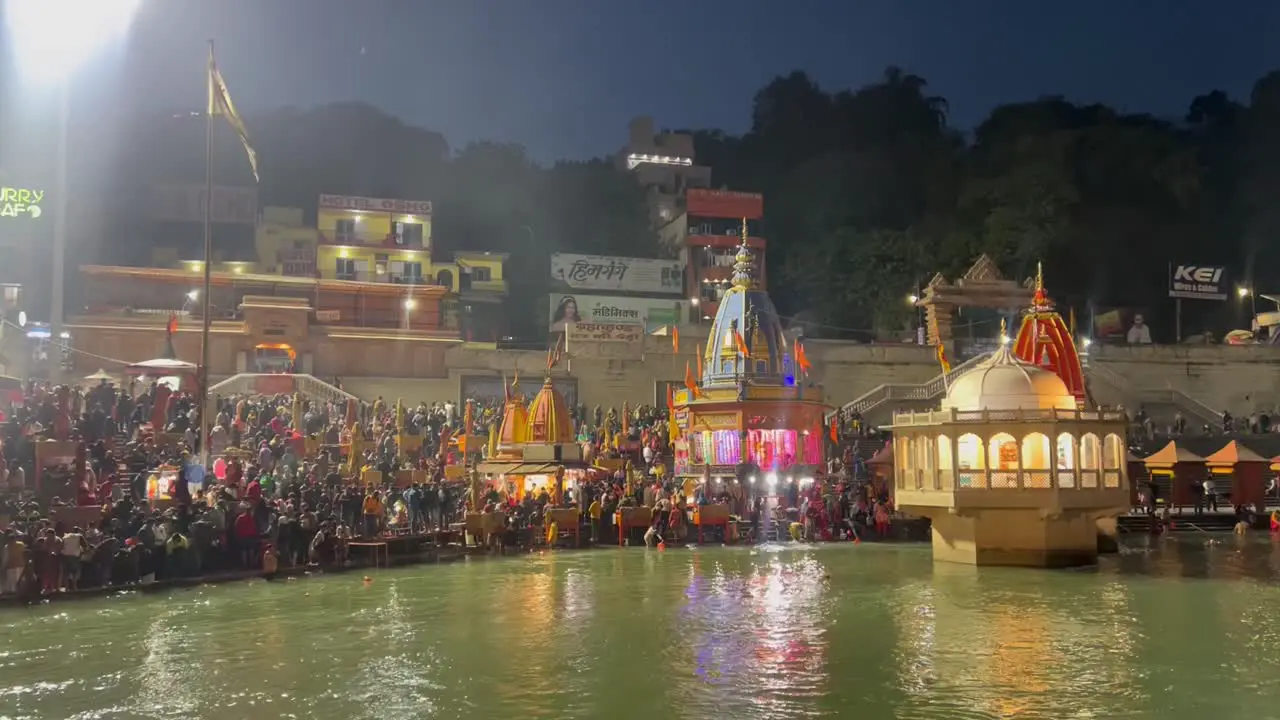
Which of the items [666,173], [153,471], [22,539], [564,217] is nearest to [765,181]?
[666,173]

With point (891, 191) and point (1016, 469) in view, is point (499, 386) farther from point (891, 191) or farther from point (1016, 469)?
point (891, 191)

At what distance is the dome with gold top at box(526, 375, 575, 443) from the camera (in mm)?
32250

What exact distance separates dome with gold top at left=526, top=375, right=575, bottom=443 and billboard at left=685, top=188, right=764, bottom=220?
3757cm

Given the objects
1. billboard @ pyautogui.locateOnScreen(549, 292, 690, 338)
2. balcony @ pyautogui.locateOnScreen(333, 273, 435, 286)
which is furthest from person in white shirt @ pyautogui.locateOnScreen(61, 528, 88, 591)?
billboard @ pyautogui.locateOnScreen(549, 292, 690, 338)

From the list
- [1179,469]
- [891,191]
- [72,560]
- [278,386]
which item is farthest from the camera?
[891,191]

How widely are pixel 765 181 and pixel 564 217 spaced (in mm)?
16867

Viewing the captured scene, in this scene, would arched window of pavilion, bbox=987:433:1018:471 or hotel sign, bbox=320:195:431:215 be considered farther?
hotel sign, bbox=320:195:431:215

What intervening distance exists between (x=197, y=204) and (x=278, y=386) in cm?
2064

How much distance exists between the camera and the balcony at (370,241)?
189ft

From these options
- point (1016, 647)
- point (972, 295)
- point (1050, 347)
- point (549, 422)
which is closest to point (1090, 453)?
point (1050, 347)

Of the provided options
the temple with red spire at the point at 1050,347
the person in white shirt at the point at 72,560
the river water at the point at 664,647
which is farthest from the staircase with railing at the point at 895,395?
the person in white shirt at the point at 72,560

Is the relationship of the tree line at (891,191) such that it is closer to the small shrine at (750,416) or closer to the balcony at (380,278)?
the balcony at (380,278)

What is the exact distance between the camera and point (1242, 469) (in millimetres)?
35281

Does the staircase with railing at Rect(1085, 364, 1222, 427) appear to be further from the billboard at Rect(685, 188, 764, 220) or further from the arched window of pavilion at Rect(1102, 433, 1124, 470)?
the arched window of pavilion at Rect(1102, 433, 1124, 470)
